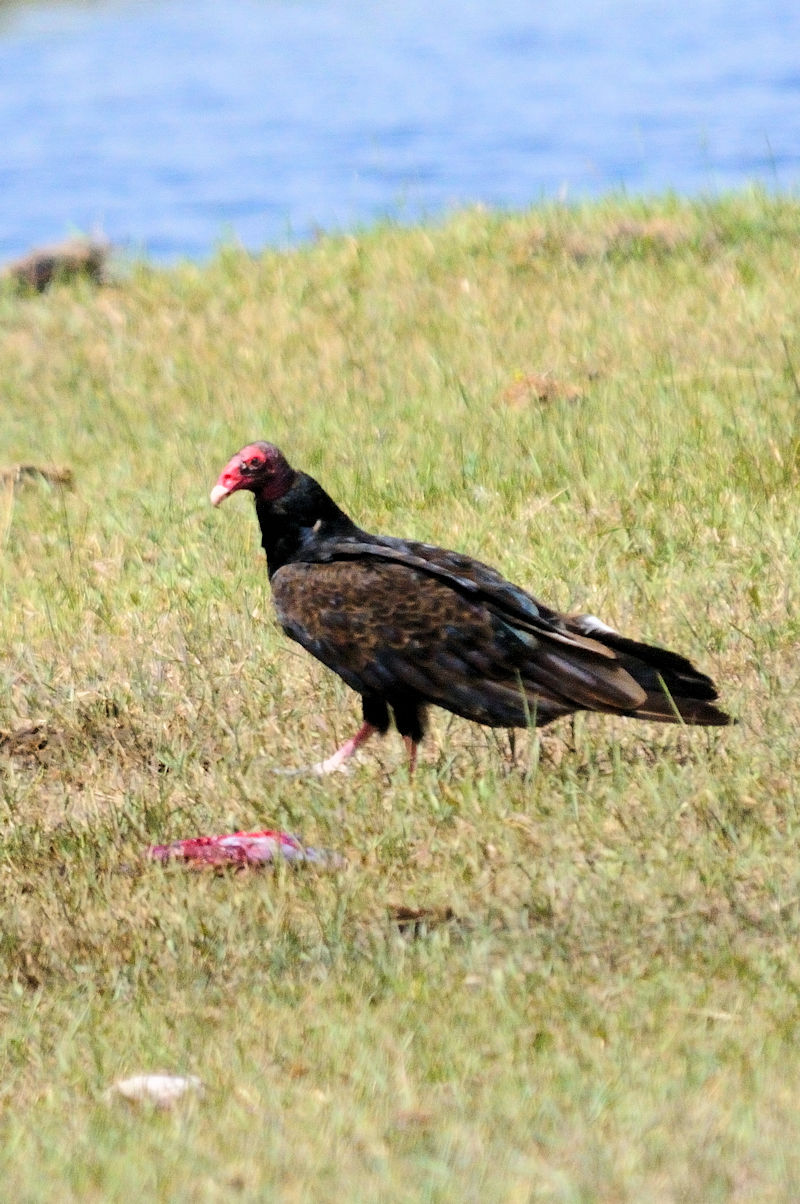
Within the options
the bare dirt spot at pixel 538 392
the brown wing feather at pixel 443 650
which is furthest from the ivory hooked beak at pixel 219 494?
the bare dirt spot at pixel 538 392

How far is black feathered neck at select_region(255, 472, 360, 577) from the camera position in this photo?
6.16m

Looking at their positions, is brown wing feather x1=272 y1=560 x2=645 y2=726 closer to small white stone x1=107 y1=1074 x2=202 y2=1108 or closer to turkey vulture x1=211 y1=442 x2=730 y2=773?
turkey vulture x1=211 y1=442 x2=730 y2=773

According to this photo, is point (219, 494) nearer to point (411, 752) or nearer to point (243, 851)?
point (411, 752)

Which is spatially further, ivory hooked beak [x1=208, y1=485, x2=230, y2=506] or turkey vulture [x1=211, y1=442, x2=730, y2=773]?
ivory hooked beak [x1=208, y1=485, x2=230, y2=506]

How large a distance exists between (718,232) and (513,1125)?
8.36m

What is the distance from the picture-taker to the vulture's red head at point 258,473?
6.21 metres

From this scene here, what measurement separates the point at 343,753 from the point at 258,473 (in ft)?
3.41

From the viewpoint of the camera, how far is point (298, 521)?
616 centimetres

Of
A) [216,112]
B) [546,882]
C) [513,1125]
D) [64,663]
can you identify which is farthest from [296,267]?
[216,112]

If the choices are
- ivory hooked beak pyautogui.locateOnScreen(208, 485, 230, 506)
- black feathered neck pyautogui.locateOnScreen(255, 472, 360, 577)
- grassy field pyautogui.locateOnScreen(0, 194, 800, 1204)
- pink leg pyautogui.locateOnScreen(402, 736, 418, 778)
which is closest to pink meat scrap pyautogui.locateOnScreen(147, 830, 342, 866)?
grassy field pyautogui.locateOnScreen(0, 194, 800, 1204)

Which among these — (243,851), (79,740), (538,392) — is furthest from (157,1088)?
(538,392)

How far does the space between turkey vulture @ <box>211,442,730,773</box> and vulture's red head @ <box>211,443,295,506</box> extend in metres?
0.34

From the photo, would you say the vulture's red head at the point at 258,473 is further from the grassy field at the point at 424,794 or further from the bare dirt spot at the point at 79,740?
the bare dirt spot at the point at 79,740

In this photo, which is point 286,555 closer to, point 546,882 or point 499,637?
point 499,637
